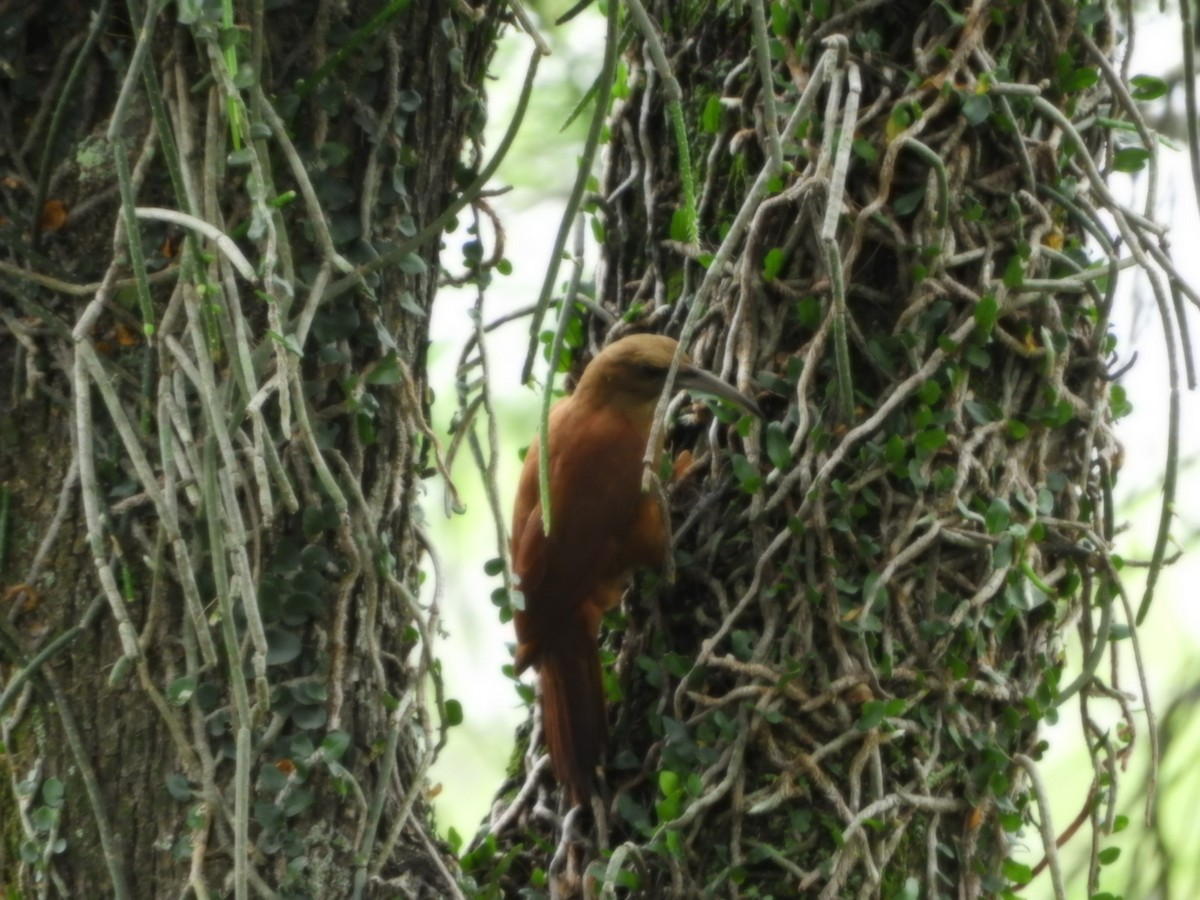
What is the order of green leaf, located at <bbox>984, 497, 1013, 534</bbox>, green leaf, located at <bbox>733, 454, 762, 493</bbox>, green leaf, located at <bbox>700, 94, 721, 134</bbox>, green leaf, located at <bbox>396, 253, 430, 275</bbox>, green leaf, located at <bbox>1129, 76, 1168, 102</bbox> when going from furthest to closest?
1. green leaf, located at <bbox>700, 94, 721, 134</bbox>
2. green leaf, located at <bbox>1129, 76, 1168, 102</bbox>
3. green leaf, located at <bbox>733, 454, 762, 493</bbox>
4. green leaf, located at <bbox>984, 497, 1013, 534</bbox>
5. green leaf, located at <bbox>396, 253, 430, 275</bbox>

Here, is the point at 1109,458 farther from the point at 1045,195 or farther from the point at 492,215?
the point at 492,215

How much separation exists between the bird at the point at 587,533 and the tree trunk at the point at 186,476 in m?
0.56

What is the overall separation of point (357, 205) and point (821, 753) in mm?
1038

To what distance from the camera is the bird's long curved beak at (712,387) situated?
2.23 metres

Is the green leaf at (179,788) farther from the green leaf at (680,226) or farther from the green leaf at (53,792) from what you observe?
the green leaf at (680,226)

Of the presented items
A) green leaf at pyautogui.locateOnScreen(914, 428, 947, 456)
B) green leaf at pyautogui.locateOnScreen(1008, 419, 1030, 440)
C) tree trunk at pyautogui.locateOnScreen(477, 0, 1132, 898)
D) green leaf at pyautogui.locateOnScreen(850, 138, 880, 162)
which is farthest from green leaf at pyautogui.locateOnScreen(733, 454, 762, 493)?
green leaf at pyautogui.locateOnScreen(850, 138, 880, 162)

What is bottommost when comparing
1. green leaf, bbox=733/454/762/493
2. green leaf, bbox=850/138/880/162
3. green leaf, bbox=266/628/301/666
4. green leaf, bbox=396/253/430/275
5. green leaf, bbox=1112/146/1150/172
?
green leaf, bbox=266/628/301/666

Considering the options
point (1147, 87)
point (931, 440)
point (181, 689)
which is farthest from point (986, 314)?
point (181, 689)

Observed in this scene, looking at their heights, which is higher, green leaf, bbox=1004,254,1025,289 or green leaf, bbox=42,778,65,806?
green leaf, bbox=1004,254,1025,289

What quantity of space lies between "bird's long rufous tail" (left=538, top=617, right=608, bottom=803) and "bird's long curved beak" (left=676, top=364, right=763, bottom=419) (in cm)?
55

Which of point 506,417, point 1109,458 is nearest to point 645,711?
point 1109,458

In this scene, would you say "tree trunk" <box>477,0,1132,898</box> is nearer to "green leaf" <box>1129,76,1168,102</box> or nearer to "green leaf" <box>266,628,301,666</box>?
"green leaf" <box>1129,76,1168,102</box>

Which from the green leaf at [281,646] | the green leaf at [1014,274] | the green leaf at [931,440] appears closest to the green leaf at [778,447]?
the green leaf at [931,440]

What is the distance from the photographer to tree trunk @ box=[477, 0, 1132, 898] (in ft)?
6.95
